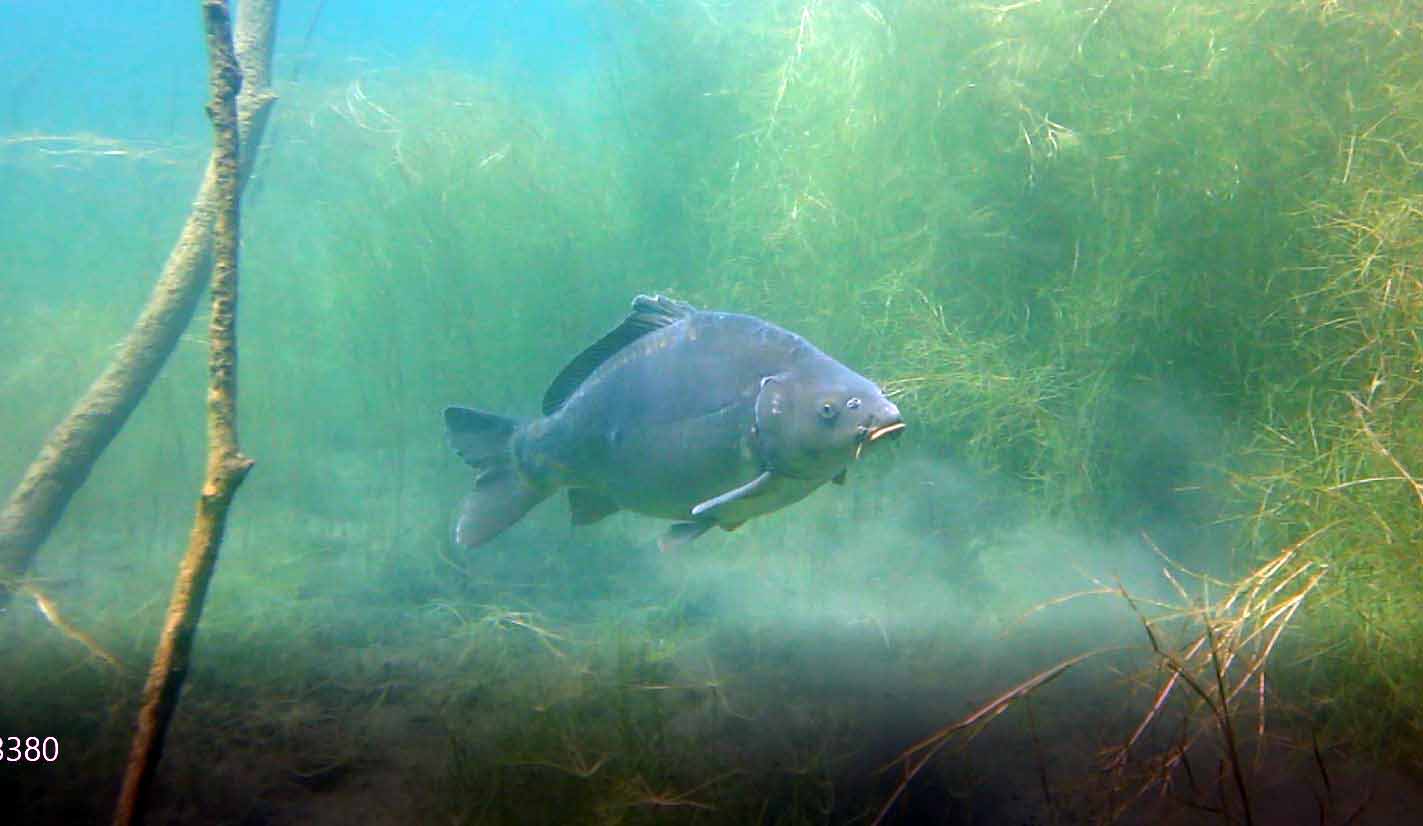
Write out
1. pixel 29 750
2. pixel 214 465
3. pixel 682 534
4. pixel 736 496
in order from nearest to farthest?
1. pixel 214 465
2. pixel 736 496
3. pixel 29 750
4. pixel 682 534

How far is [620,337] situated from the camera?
4.39 metres

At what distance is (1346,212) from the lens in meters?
5.22

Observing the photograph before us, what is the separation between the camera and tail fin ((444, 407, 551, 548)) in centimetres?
466

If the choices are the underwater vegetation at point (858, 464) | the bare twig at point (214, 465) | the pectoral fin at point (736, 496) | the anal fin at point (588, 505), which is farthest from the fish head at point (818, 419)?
the bare twig at point (214, 465)

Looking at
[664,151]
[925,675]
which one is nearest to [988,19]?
[664,151]

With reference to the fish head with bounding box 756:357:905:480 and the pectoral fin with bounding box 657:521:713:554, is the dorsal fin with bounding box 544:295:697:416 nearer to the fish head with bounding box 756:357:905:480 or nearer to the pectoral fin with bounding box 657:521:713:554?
the fish head with bounding box 756:357:905:480

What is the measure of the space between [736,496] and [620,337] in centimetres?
148

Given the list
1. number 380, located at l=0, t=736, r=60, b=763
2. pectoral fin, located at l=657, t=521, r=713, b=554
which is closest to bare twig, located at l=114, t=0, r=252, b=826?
number 380, located at l=0, t=736, r=60, b=763

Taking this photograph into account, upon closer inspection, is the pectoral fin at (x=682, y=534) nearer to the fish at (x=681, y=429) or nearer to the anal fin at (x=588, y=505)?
the fish at (x=681, y=429)

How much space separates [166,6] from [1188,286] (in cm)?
5783

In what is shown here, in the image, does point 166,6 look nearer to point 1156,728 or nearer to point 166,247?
point 166,247

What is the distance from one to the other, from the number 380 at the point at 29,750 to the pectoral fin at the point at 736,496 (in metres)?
3.23

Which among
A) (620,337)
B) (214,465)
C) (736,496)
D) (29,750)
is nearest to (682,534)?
(736,496)

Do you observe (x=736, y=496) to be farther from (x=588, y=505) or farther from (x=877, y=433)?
(x=588, y=505)
